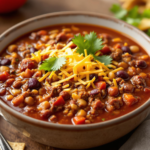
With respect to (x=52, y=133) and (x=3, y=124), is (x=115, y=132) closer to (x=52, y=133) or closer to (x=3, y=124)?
(x=52, y=133)

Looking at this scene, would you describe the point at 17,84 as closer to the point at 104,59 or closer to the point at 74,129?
the point at 74,129

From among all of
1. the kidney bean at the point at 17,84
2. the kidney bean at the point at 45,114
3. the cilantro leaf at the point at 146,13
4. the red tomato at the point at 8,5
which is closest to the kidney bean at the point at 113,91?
the kidney bean at the point at 45,114

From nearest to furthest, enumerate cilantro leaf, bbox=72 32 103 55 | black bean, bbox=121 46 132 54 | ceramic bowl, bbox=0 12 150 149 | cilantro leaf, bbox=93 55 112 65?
ceramic bowl, bbox=0 12 150 149, cilantro leaf, bbox=93 55 112 65, cilantro leaf, bbox=72 32 103 55, black bean, bbox=121 46 132 54

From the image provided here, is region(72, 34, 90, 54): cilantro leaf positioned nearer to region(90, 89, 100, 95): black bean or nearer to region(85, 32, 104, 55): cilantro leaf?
region(85, 32, 104, 55): cilantro leaf

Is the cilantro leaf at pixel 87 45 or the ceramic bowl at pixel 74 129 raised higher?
the cilantro leaf at pixel 87 45

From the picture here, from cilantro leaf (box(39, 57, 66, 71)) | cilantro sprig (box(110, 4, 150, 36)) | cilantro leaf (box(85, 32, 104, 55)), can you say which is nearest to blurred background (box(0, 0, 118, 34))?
cilantro sprig (box(110, 4, 150, 36))

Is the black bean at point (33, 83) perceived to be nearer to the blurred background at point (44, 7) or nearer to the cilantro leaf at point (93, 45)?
the cilantro leaf at point (93, 45)
